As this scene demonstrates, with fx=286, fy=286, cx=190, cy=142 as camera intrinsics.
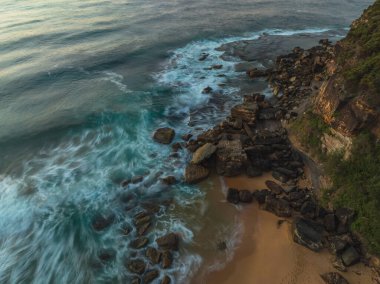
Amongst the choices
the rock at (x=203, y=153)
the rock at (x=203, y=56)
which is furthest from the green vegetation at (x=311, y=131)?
the rock at (x=203, y=56)

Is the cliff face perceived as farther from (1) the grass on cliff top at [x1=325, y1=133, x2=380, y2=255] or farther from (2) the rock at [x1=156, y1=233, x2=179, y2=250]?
(2) the rock at [x1=156, y1=233, x2=179, y2=250]

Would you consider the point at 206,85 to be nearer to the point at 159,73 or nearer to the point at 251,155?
the point at 159,73

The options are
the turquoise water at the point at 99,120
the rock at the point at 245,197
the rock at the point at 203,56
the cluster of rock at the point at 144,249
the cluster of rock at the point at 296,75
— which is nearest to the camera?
the cluster of rock at the point at 144,249

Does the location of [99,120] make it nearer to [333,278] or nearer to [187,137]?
[187,137]

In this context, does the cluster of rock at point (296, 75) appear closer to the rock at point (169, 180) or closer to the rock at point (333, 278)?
the rock at point (169, 180)

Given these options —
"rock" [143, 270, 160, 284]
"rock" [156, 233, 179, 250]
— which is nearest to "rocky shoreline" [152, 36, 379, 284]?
"rock" [156, 233, 179, 250]

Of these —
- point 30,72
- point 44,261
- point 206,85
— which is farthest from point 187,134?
point 30,72
